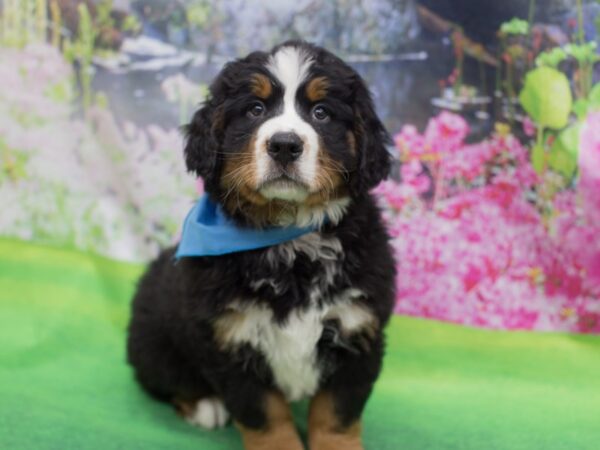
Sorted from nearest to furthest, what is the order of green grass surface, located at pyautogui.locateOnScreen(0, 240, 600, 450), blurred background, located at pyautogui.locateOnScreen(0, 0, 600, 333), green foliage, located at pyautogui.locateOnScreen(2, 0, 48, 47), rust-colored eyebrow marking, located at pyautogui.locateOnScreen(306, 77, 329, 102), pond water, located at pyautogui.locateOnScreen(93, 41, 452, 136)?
1. rust-colored eyebrow marking, located at pyautogui.locateOnScreen(306, 77, 329, 102)
2. green grass surface, located at pyautogui.locateOnScreen(0, 240, 600, 450)
3. blurred background, located at pyautogui.locateOnScreen(0, 0, 600, 333)
4. pond water, located at pyautogui.locateOnScreen(93, 41, 452, 136)
5. green foliage, located at pyautogui.locateOnScreen(2, 0, 48, 47)

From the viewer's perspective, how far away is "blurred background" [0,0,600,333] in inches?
179

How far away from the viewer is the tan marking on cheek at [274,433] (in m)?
3.19

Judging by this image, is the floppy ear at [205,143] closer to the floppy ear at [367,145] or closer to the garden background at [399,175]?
the floppy ear at [367,145]

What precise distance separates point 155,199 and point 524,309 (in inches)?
88.0

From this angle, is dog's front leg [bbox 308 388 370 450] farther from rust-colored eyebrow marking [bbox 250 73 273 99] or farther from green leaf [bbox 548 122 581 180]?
green leaf [bbox 548 122 581 180]

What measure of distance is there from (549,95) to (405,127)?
792 mm

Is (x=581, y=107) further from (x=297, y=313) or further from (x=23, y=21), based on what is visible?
(x=23, y=21)

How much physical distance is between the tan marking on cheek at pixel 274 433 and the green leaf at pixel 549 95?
2274 mm

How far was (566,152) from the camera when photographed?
178 inches

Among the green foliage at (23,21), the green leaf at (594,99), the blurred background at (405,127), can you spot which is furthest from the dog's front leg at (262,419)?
the green foliage at (23,21)

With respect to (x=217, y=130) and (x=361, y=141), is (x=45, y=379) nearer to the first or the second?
(x=217, y=130)

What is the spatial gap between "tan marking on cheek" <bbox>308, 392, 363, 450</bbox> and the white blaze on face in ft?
2.70

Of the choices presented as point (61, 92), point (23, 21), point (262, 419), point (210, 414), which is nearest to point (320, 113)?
point (262, 419)

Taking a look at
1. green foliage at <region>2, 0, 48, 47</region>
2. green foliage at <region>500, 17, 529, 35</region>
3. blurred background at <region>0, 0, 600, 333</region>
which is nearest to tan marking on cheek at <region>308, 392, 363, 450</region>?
blurred background at <region>0, 0, 600, 333</region>
